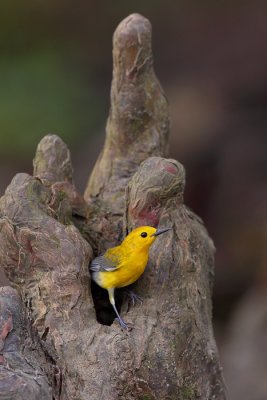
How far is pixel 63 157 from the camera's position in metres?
4.66

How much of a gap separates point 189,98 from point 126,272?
10097 millimetres

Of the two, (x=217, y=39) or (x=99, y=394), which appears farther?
(x=217, y=39)

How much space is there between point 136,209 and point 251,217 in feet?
27.9

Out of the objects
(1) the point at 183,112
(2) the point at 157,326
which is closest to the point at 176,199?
(2) the point at 157,326

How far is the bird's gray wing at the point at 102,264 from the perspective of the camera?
399cm

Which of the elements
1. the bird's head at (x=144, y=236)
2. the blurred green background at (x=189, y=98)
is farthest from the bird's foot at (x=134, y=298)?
the blurred green background at (x=189, y=98)

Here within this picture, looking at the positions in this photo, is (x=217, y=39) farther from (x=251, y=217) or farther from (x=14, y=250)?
(x=14, y=250)

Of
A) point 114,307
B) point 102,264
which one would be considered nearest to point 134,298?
point 114,307

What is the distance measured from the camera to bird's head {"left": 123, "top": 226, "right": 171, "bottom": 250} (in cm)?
402

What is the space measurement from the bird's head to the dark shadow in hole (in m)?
0.29

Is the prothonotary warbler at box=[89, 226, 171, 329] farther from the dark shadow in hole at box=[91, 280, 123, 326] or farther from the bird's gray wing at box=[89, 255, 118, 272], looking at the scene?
the dark shadow in hole at box=[91, 280, 123, 326]

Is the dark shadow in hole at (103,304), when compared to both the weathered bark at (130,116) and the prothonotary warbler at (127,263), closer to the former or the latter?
the prothonotary warbler at (127,263)

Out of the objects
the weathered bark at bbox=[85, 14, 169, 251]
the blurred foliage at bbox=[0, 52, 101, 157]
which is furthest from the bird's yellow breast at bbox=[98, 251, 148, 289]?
the blurred foliage at bbox=[0, 52, 101, 157]

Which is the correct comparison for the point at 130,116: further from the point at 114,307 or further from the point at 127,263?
the point at 114,307
